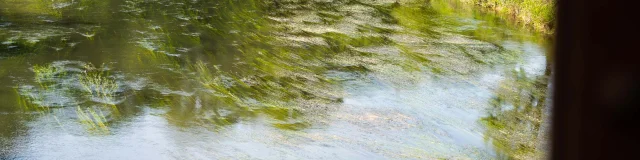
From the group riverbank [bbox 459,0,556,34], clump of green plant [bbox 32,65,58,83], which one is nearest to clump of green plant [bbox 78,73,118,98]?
clump of green plant [bbox 32,65,58,83]

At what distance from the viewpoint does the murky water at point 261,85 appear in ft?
14.8

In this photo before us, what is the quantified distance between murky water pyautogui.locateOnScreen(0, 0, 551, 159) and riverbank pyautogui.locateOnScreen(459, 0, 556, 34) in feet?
0.76

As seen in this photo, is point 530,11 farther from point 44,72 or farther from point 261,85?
point 44,72

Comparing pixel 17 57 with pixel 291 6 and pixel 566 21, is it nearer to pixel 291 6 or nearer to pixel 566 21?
pixel 291 6

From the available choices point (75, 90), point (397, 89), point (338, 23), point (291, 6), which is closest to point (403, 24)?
point (338, 23)

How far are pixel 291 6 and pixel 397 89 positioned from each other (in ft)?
13.1

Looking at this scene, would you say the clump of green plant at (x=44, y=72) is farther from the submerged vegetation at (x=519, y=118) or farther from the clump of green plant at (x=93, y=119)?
the submerged vegetation at (x=519, y=118)

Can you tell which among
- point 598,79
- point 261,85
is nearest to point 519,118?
point 261,85

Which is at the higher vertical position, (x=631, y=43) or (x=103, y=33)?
(x=631, y=43)

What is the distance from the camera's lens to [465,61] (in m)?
6.66

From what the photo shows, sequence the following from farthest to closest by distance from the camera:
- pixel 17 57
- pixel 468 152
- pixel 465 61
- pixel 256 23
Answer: pixel 256 23 < pixel 465 61 < pixel 17 57 < pixel 468 152

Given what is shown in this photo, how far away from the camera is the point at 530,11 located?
27.7 ft

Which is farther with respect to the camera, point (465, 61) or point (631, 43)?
point (465, 61)

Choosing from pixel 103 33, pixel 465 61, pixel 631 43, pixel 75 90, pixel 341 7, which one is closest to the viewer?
pixel 631 43
